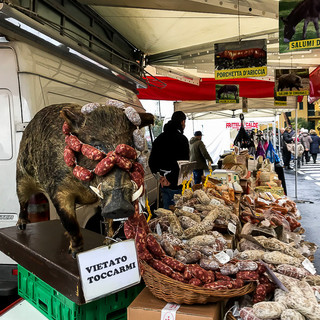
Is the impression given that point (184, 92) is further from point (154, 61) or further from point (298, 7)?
point (298, 7)

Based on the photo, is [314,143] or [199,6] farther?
[314,143]

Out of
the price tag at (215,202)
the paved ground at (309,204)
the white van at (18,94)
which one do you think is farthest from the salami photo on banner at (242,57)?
the paved ground at (309,204)

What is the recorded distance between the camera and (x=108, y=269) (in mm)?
1568

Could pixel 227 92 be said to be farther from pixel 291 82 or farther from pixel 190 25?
pixel 190 25

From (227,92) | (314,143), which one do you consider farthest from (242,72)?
(314,143)

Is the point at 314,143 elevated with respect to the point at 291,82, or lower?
lower

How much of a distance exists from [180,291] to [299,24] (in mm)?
3109

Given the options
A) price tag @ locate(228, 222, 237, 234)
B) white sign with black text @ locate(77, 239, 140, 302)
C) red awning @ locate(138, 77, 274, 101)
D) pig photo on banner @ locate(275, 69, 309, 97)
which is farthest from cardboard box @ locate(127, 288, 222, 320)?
red awning @ locate(138, 77, 274, 101)

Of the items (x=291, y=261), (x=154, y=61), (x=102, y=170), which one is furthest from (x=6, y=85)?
(x=154, y=61)

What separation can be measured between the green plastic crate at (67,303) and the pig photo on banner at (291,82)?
568cm

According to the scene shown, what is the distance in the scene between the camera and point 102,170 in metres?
1.55

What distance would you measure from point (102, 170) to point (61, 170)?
15.7 inches

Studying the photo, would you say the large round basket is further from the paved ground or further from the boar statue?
the paved ground

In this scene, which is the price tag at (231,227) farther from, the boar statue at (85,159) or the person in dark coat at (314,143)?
the person in dark coat at (314,143)
